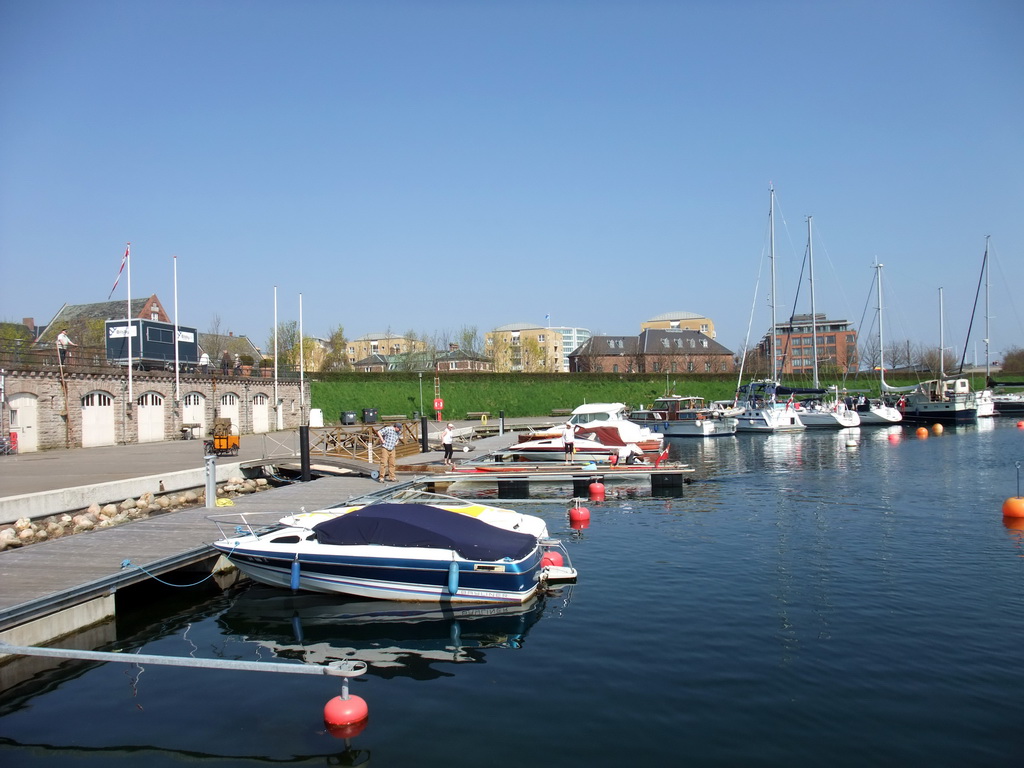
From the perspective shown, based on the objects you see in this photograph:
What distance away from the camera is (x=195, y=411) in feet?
152

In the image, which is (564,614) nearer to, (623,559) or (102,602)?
(623,559)

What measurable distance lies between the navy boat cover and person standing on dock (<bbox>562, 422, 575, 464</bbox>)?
17.0 meters

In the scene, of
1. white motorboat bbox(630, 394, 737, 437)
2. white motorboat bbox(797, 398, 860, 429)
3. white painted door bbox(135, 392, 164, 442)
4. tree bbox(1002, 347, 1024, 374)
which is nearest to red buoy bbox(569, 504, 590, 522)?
white painted door bbox(135, 392, 164, 442)

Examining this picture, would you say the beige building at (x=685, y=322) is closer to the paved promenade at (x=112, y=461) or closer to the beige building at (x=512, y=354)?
the beige building at (x=512, y=354)

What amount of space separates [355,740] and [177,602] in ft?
24.8

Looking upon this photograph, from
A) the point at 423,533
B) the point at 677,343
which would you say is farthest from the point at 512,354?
the point at 423,533

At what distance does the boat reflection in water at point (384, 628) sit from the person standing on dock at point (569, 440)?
16.6 meters

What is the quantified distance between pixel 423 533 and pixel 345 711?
4837 mm

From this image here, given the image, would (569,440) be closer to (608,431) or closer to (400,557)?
(608,431)

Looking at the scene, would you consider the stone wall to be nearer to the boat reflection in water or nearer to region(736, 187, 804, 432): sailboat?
the boat reflection in water

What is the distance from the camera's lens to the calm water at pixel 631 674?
876 cm

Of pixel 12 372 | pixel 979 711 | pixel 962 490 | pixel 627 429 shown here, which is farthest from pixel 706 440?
pixel 979 711

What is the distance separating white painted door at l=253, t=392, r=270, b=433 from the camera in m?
52.9

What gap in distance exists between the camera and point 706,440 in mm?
52656
